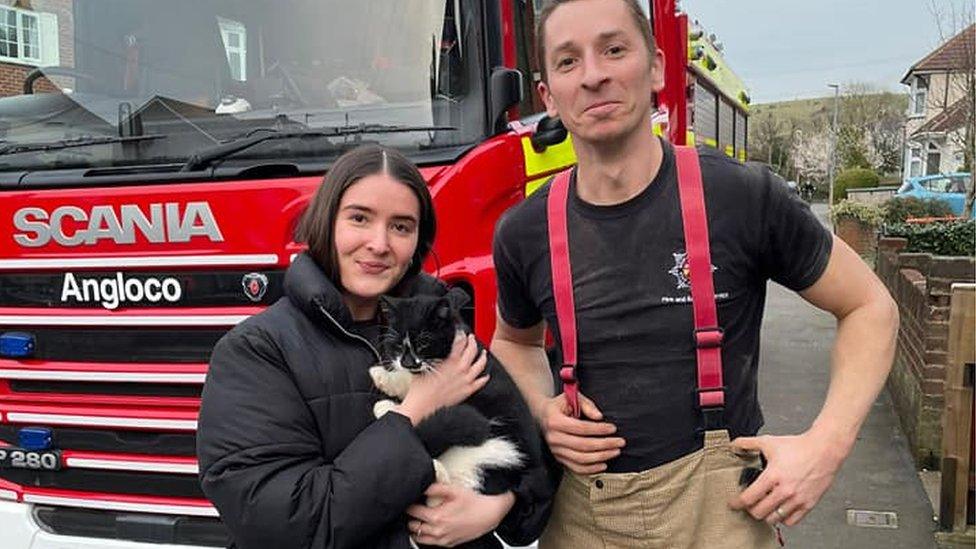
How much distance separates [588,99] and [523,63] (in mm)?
1560

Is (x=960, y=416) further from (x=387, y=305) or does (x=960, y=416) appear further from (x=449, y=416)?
(x=387, y=305)

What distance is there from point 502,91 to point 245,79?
100cm

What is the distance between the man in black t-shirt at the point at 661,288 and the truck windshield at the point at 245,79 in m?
1.22

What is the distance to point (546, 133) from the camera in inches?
128

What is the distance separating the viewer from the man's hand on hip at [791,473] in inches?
71.4

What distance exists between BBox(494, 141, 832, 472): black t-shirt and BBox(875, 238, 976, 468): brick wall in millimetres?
3607

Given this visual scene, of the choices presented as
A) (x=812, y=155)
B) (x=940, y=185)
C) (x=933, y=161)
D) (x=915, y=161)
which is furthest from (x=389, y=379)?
(x=812, y=155)

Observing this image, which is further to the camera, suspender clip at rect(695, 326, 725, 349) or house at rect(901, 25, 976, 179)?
house at rect(901, 25, 976, 179)

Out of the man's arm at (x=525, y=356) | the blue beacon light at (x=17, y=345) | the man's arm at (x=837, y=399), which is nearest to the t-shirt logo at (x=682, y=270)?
the man's arm at (x=837, y=399)

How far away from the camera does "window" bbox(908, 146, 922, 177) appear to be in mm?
46941

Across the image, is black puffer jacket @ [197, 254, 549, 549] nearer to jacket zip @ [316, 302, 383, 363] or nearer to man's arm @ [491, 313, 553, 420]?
jacket zip @ [316, 302, 383, 363]

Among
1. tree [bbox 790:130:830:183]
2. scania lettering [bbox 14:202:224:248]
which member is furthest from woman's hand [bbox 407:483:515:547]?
tree [bbox 790:130:830:183]

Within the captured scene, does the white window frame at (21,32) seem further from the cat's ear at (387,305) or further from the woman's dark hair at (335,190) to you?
the cat's ear at (387,305)

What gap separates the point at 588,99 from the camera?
1883 millimetres
